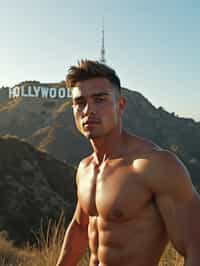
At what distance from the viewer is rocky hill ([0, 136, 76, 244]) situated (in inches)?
1089

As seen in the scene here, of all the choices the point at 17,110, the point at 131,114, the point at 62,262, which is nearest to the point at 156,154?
the point at 62,262

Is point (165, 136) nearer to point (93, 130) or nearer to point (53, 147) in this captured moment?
point (53, 147)

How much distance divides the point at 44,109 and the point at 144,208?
330 ft

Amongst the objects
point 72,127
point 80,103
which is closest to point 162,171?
point 80,103

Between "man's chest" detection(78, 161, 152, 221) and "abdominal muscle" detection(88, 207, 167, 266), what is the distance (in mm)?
54

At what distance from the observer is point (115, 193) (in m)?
2.48

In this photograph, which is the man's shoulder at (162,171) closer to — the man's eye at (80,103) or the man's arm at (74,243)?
the man's eye at (80,103)

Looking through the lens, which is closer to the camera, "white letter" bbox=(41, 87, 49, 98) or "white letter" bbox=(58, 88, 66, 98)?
"white letter" bbox=(41, 87, 49, 98)

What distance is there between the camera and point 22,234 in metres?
26.5

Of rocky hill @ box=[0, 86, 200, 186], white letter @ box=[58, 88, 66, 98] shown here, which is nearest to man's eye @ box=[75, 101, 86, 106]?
rocky hill @ box=[0, 86, 200, 186]

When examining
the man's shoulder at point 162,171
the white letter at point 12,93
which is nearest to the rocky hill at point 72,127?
the white letter at point 12,93

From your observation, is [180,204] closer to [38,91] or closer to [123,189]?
[123,189]

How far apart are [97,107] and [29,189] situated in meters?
31.3

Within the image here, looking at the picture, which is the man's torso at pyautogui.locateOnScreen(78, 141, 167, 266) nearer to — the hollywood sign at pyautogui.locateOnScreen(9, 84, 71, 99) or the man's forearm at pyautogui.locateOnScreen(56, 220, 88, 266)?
the man's forearm at pyautogui.locateOnScreen(56, 220, 88, 266)
